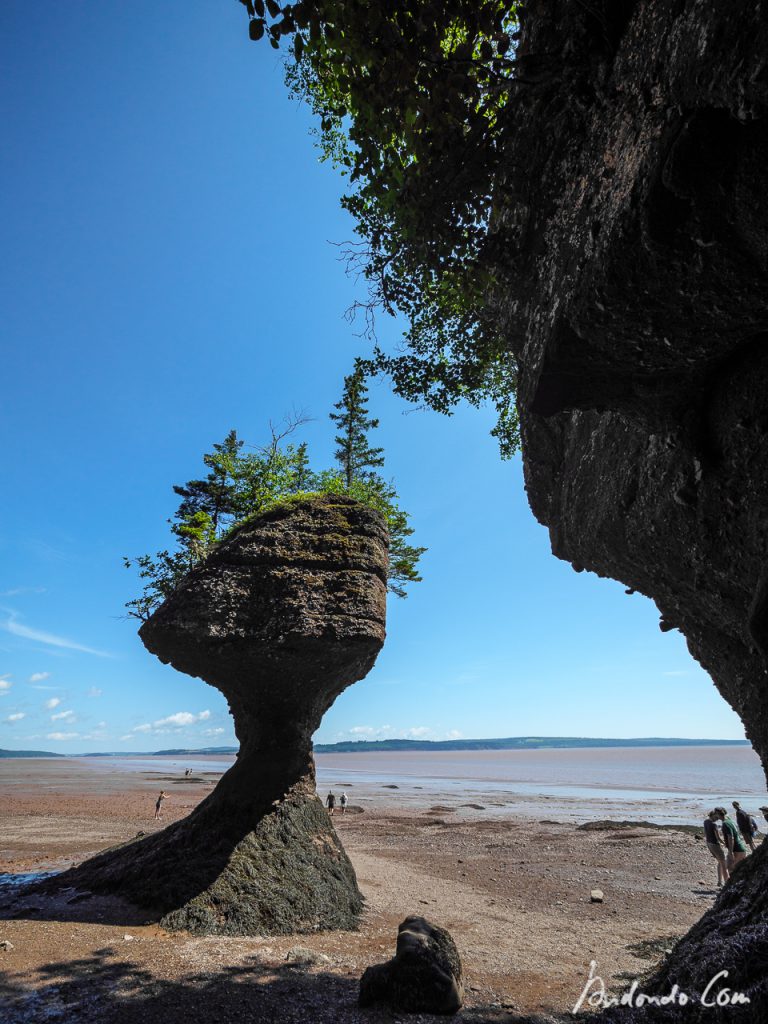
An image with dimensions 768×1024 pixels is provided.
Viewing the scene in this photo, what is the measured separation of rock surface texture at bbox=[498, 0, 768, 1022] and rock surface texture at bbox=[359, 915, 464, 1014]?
3.49m

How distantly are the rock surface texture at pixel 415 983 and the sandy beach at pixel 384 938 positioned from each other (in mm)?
192

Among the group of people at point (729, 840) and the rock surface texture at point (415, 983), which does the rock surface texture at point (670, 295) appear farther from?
the group of people at point (729, 840)

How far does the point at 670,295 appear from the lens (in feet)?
15.3

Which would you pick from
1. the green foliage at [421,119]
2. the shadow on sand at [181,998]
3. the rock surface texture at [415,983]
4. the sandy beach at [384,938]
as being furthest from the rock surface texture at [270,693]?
the green foliage at [421,119]

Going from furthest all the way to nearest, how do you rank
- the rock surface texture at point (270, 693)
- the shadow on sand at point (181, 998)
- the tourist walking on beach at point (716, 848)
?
the tourist walking on beach at point (716, 848) < the rock surface texture at point (270, 693) < the shadow on sand at point (181, 998)

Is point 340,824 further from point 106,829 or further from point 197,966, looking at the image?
point 197,966

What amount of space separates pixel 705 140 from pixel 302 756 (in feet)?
40.2

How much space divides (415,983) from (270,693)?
22.0 feet

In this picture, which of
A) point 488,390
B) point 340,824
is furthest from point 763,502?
point 340,824

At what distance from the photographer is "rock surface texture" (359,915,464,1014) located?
646cm

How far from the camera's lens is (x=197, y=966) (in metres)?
7.46

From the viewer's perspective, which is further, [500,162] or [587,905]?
[587,905]

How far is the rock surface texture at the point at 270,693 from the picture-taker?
991 cm

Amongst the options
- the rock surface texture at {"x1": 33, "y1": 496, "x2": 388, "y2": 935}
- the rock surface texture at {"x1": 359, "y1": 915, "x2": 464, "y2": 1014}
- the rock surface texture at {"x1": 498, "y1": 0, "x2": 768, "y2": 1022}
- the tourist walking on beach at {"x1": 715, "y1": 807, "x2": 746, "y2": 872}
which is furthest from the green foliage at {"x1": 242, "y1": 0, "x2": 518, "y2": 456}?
the tourist walking on beach at {"x1": 715, "y1": 807, "x2": 746, "y2": 872}
